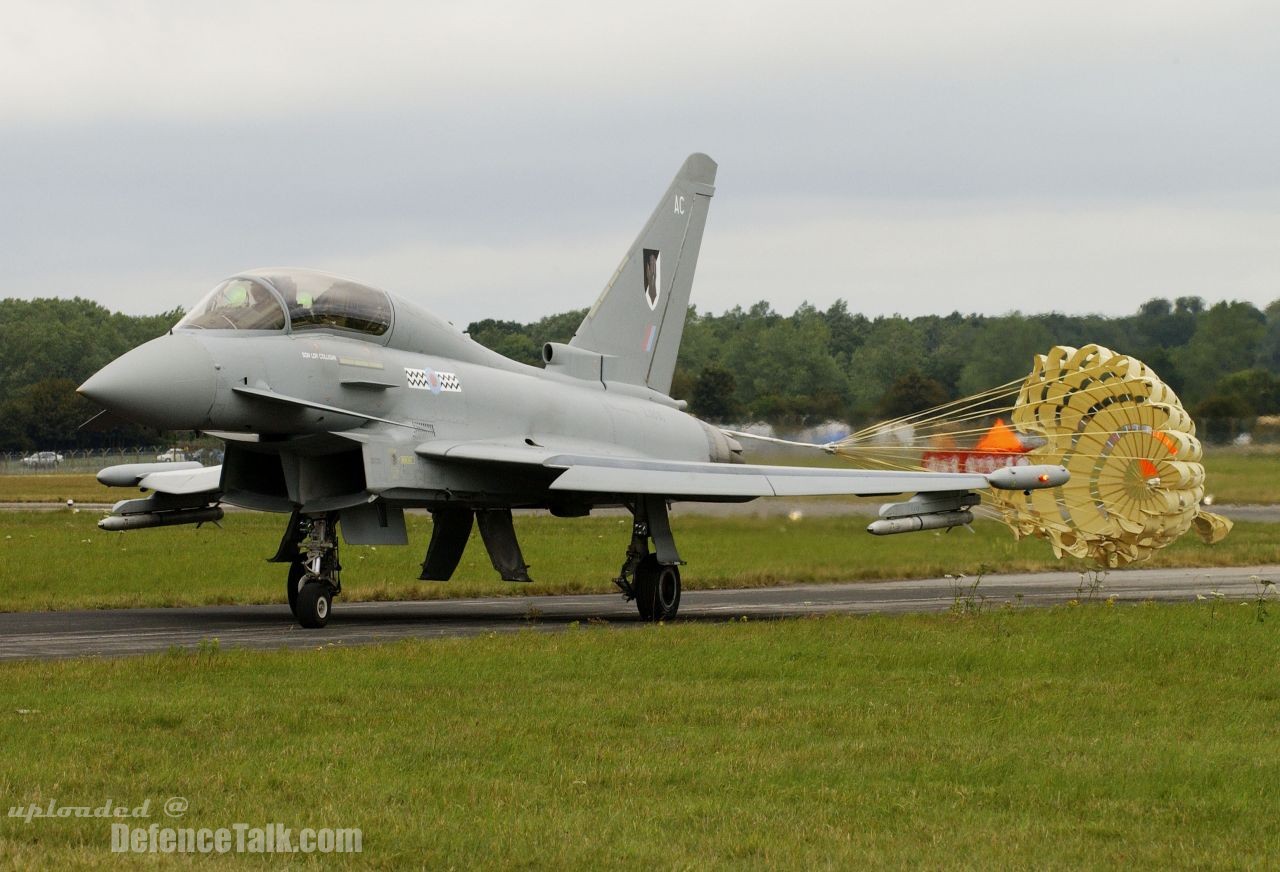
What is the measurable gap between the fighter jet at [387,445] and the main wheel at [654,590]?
0.02 metres

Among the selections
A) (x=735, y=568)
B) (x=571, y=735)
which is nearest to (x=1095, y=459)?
(x=735, y=568)

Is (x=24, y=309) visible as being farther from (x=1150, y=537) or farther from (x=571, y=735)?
(x=571, y=735)

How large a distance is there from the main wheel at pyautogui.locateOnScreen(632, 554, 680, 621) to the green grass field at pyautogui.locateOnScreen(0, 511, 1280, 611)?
3685 millimetres

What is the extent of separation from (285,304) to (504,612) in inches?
191

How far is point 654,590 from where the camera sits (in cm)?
1727

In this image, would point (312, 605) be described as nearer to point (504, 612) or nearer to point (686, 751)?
point (504, 612)

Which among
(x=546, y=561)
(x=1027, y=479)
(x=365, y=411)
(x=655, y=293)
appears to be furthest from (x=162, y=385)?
(x=546, y=561)

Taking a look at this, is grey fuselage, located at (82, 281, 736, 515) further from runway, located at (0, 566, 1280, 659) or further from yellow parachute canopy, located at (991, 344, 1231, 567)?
yellow parachute canopy, located at (991, 344, 1231, 567)

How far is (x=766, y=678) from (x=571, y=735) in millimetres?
2788

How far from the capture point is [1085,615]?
15195mm

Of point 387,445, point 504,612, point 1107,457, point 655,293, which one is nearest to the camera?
point 387,445

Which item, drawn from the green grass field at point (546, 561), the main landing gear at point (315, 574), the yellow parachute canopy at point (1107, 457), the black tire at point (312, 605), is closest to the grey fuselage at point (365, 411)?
the main landing gear at point (315, 574)

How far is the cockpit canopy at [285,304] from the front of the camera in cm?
1523

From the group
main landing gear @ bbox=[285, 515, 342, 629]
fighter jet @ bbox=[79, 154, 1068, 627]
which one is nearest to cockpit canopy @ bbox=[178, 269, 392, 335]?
fighter jet @ bbox=[79, 154, 1068, 627]
